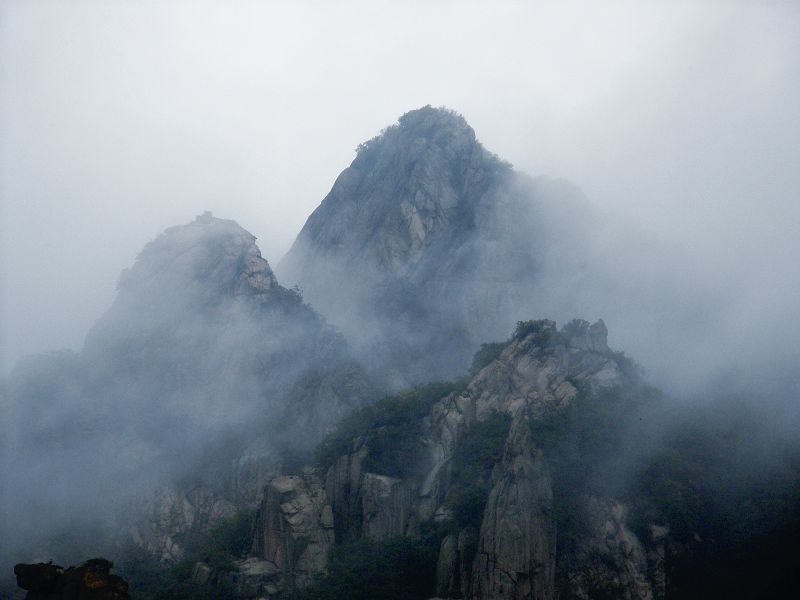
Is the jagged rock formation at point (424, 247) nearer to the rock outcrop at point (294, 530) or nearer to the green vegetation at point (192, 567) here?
the rock outcrop at point (294, 530)

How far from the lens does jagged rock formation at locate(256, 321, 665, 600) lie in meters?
45.1

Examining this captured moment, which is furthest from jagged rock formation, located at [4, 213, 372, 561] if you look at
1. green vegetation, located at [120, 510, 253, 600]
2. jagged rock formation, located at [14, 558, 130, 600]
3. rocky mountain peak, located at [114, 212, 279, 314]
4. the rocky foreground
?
jagged rock formation, located at [14, 558, 130, 600]

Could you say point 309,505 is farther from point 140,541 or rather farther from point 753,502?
point 753,502

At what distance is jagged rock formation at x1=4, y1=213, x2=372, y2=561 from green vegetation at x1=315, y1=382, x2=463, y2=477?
9755 millimetres

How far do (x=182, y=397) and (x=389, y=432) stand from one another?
3037 centimetres

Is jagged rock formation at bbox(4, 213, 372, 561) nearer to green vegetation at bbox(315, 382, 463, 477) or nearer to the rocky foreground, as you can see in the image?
green vegetation at bbox(315, 382, 463, 477)

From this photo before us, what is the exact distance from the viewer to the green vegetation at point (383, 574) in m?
45.8

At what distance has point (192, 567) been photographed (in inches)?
2036

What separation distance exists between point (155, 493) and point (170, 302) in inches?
997

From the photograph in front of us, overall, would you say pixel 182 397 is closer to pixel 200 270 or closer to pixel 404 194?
pixel 200 270

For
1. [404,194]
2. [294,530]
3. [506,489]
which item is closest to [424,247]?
[404,194]

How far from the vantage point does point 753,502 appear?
1882 inches

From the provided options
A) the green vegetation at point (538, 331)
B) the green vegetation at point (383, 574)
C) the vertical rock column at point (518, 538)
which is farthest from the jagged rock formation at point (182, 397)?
the vertical rock column at point (518, 538)

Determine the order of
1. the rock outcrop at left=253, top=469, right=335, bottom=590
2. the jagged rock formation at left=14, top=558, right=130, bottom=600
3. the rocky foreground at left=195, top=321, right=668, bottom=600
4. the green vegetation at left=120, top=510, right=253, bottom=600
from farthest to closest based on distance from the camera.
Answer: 1. the rock outcrop at left=253, top=469, right=335, bottom=590
2. the green vegetation at left=120, top=510, right=253, bottom=600
3. the rocky foreground at left=195, top=321, right=668, bottom=600
4. the jagged rock formation at left=14, top=558, right=130, bottom=600
